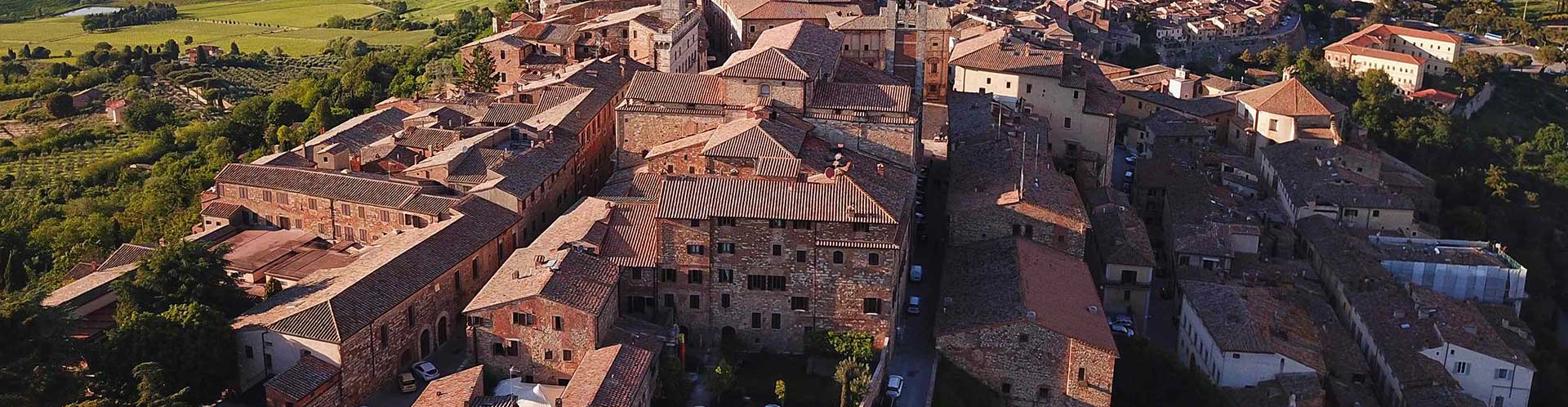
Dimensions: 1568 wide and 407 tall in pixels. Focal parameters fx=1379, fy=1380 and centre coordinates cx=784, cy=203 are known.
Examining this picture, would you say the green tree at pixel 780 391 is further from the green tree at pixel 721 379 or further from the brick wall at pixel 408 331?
the brick wall at pixel 408 331

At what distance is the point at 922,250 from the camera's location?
49.8 m

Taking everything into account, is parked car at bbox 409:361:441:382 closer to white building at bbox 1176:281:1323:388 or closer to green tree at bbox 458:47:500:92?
white building at bbox 1176:281:1323:388

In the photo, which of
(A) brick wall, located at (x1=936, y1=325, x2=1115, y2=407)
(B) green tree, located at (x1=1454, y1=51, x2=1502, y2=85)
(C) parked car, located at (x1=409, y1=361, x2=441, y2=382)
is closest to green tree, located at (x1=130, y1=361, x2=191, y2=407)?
(C) parked car, located at (x1=409, y1=361, x2=441, y2=382)

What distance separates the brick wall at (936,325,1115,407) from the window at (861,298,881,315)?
2.16 metres

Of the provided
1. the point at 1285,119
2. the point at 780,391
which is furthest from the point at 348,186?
the point at 1285,119

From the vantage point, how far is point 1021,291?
4059 cm

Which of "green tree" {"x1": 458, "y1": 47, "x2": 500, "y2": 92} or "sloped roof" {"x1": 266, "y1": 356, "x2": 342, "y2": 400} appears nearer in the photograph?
"sloped roof" {"x1": 266, "y1": 356, "x2": 342, "y2": 400}

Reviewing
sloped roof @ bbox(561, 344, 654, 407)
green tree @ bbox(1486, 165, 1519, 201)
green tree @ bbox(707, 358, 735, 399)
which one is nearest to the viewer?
sloped roof @ bbox(561, 344, 654, 407)

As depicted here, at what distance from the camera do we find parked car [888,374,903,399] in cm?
3856

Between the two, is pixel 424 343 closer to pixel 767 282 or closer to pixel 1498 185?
pixel 767 282

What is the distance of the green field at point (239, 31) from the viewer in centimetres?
11288

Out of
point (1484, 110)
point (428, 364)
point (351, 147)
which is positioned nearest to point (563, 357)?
point (428, 364)

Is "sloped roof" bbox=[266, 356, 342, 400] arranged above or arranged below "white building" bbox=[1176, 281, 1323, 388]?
above

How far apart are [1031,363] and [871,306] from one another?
16.1ft
